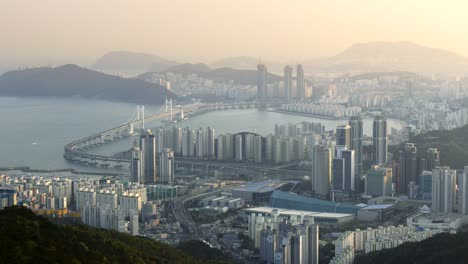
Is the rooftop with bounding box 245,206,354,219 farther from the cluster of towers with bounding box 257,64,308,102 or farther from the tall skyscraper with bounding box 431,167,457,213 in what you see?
the cluster of towers with bounding box 257,64,308,102

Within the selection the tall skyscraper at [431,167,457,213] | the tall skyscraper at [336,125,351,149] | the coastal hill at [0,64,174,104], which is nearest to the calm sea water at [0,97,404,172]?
the coastal hill at [0,64,174,104]

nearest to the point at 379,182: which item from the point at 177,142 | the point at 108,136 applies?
the point at 177,142

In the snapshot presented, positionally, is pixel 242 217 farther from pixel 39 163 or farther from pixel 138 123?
pixel 138 123

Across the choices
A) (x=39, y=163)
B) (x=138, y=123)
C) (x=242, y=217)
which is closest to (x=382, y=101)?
(x=138, y=123)

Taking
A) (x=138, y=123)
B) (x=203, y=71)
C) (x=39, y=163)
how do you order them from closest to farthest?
(x=39, y=163) → (x=138, y=123) → (x=203, y=71)

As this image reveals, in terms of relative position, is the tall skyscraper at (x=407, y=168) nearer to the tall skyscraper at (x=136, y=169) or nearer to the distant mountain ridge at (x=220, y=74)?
the tall skyscraper at (x=136, y=169)

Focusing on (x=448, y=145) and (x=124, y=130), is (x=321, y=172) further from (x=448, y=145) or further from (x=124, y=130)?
(x=124, y=130)
